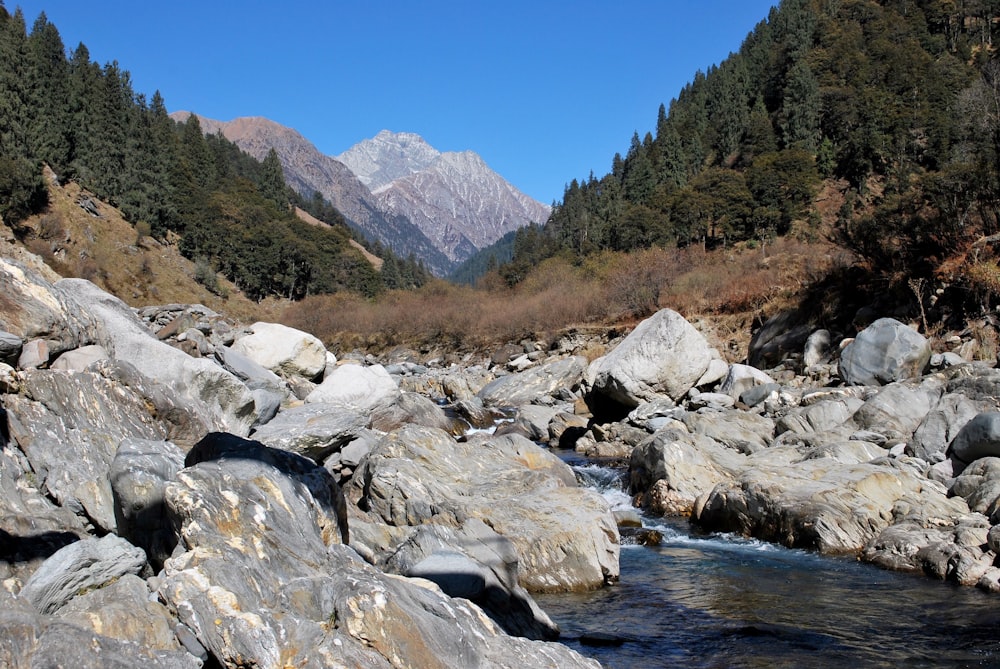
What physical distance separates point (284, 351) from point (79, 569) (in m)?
12.0

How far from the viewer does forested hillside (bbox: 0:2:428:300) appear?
44.3 meters

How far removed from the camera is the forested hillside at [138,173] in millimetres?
44281

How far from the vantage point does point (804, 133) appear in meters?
58.6

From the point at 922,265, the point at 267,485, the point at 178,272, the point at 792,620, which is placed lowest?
the point at 792,620

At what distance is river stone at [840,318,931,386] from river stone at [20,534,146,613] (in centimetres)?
1592

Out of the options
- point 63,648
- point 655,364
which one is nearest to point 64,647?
point 63,648

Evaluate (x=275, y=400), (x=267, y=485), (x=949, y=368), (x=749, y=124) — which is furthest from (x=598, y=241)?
(x=267, y=485)

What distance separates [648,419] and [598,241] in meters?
41.5

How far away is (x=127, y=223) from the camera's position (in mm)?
51500

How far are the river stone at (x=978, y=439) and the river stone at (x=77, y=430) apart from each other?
1078 centimetres

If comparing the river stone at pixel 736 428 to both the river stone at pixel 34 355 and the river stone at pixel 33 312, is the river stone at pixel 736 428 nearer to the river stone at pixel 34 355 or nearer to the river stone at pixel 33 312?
the river stone at pixel 33 312

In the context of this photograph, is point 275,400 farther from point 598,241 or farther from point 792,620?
point 598,241

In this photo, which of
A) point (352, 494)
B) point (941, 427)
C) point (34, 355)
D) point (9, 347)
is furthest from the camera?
point (941, 427)

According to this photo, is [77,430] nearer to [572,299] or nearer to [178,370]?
[178,370]
